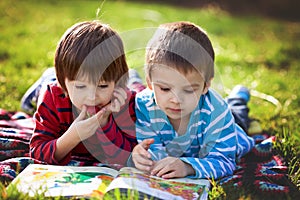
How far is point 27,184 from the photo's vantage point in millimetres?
2125

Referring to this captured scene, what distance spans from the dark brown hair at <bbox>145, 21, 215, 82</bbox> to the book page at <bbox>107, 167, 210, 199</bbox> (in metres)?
0.52

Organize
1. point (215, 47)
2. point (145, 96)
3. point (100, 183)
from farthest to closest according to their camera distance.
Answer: point (215, 47)
point (145, 96)
point (100, 183)

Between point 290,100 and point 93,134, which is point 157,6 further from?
point 93,134

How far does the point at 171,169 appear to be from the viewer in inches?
92.0

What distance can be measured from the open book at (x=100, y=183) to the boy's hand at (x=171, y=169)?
33 millimetres

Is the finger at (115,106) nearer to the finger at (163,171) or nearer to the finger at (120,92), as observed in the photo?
the finger at (120,92)

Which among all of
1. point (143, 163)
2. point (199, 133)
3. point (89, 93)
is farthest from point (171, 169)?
point (89, 93)

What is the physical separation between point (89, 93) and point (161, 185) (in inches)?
22.3

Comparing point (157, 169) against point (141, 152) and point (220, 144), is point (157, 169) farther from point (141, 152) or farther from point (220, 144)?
point (220, 144)

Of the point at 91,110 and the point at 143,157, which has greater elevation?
the point at 91,110

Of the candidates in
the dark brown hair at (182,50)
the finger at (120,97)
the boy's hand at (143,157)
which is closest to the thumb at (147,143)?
the boy's hand at (143,157)

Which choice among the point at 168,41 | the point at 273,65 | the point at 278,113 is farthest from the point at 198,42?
the point at 273,65

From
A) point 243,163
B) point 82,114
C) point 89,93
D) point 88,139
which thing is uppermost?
point 89,93

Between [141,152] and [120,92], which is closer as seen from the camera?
[141,152]
